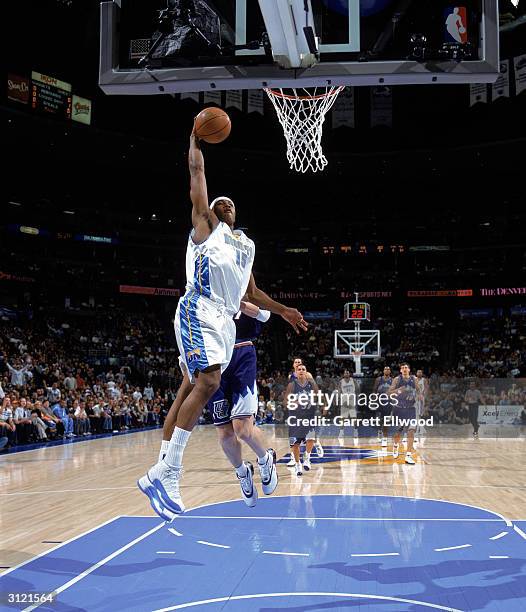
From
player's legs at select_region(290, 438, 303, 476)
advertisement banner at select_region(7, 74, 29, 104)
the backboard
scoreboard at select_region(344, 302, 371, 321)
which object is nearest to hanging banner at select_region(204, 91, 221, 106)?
advertisement banner at select_region(7, 74, 29, 104)

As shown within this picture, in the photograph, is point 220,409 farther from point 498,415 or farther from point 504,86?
point 504,86

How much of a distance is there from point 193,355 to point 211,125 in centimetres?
136

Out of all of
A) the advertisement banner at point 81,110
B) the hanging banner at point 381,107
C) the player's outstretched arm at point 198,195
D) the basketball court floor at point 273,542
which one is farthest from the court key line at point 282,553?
the hanging banner at point 381,107

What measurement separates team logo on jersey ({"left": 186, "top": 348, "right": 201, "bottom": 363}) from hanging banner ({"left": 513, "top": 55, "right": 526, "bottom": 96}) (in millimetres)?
21373

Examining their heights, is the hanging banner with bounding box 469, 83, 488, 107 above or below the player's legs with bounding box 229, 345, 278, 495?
above

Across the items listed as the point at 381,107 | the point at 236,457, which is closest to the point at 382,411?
the point at 236,457

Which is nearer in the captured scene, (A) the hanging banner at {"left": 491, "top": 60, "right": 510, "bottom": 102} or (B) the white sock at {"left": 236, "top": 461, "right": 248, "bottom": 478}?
(B) the white sock at {"left": 236, "top": 461, "right": 248, "bottom": 478}

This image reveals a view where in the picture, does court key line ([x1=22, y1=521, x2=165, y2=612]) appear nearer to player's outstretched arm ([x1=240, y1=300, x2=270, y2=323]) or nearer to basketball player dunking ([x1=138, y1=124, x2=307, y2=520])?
basketball player dunking ([x1=138, y1=124, x2=307, y2=520])

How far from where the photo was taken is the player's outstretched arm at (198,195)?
402 centimetres

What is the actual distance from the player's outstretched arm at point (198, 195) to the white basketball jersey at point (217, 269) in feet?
0.17

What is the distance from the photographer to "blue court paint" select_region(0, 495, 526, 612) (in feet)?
15.7

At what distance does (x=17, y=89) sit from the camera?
76.9ft

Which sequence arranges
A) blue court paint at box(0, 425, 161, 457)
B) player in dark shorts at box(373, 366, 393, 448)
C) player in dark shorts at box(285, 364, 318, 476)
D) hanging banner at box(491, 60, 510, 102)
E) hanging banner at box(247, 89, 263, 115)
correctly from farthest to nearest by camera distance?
hanging banner at box(247, 89, 263, 115) < hanging banner at box(491, 60, 510, 102) < player in dark shorts at box(373, 366, 393, 448) < blue court paint at box(0, 425, 161, 457) < player in dark shorts at box(285, 364, 318, 476)

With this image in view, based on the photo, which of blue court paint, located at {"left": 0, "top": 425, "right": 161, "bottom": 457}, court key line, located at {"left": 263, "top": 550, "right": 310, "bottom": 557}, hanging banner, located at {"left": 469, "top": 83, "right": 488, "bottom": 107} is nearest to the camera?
court key line, located at {"left": 263, "top": 550, "right": 310, "bottom": 557}
